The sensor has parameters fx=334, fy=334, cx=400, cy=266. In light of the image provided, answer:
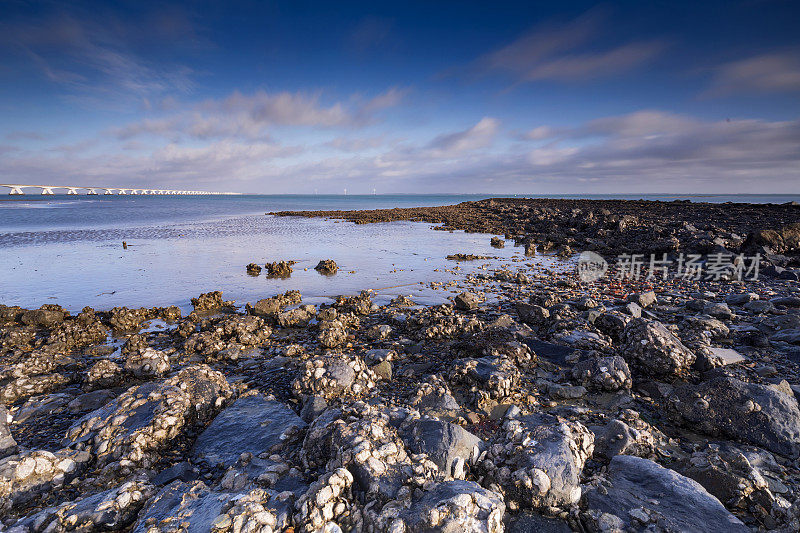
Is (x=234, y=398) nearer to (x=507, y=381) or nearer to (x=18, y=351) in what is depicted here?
Result: (x=507, y=381)

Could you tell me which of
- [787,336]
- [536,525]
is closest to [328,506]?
[536,525]

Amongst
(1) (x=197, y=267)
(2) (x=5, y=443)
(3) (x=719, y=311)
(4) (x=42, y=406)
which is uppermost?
(1) (x=197, y=267)

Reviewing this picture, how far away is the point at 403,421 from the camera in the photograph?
3809 millimetres

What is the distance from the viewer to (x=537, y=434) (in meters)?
3.57

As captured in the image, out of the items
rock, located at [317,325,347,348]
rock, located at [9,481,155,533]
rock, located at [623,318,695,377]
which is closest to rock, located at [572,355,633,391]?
rock, located at [623,318,695,377]

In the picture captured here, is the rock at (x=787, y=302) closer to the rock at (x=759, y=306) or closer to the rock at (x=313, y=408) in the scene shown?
the rock at (x=759, y=306)

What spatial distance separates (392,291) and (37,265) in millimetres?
16567

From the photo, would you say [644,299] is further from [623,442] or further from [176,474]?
[176,474]

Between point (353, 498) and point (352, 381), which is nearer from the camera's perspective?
point (353, 498)

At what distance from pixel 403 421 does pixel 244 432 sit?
2046 mm

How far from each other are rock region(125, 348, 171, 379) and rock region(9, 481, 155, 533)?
3191mm

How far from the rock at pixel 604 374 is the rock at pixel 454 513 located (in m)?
3.51

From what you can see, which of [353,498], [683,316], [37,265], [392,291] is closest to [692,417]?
[353,498]

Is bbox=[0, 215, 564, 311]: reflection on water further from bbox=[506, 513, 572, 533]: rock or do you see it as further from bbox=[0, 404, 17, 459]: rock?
bbox=[506, 513, 572, 533]: rock
